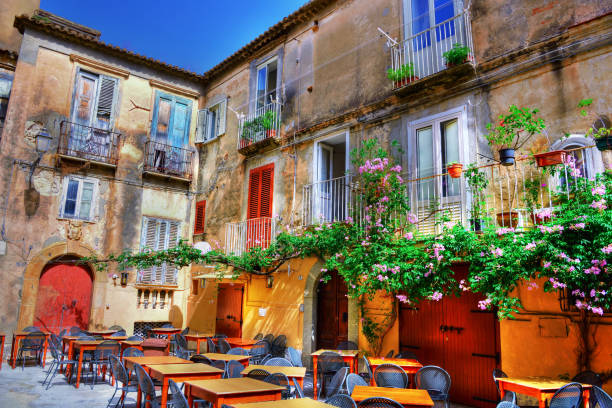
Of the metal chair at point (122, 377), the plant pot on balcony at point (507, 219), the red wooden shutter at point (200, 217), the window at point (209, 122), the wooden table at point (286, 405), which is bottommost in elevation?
the metal chair at point (122, 377)

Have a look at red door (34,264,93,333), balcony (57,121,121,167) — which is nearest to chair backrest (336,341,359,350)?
red door (34,264,93,333)

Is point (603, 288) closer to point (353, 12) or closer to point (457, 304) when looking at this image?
point (457, 304)

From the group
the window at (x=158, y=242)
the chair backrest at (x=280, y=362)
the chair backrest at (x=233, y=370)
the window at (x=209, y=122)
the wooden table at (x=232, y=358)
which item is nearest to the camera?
the chair backrest at (x=233, y=370)

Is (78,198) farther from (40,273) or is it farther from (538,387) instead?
(538,387)

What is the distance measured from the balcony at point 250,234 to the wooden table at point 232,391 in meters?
6.53

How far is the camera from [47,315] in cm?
1276

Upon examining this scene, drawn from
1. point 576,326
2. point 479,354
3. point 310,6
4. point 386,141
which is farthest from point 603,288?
point 310,6

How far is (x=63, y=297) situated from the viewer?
13117 millimetres

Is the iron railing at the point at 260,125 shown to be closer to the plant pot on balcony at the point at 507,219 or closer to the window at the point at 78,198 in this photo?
the window at the point at 78,198

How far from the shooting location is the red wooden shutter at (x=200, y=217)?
15477 millimetres

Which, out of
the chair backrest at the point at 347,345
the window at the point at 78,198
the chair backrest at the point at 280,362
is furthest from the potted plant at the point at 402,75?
the window at the point at 78,198

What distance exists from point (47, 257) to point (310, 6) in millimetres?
10316

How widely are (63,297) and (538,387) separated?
41.3 feet

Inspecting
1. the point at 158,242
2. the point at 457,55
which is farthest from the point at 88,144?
the point at 457,55
